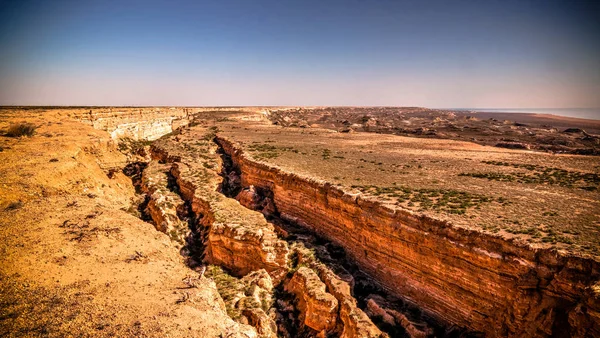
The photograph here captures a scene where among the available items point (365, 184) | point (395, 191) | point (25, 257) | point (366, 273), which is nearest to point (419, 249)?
point (366, 273)

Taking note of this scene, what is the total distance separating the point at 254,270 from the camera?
53.4 ft

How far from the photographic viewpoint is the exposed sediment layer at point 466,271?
375 inches

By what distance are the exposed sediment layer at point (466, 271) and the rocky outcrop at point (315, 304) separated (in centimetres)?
325

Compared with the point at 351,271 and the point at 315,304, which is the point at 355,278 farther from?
the point at 315,304

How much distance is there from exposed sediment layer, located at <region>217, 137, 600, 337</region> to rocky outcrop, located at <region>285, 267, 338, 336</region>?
3.25 meters

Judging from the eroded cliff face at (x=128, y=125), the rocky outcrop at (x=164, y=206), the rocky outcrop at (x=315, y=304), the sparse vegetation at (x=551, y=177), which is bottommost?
the rocky outcrop at (x=315, y=304)

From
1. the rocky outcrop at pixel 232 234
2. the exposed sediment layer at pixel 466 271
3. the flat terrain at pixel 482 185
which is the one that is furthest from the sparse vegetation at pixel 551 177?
the rocky outcrop at pixel 232 234

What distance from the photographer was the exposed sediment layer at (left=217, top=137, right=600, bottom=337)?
31.3ft

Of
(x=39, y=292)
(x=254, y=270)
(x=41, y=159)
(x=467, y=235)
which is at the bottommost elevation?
(x=254, y=270)

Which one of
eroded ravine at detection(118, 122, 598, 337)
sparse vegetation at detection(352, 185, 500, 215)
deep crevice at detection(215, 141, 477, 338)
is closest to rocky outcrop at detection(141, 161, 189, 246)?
eroded ravine at detection(118, 122, 598, 337)

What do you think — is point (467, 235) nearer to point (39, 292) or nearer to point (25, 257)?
point (39, 292)

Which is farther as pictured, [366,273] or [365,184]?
[365,184]

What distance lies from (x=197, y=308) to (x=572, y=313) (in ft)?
37.7

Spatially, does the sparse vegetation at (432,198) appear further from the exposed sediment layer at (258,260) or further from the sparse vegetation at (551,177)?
the sparse vegetation at (551,177)
